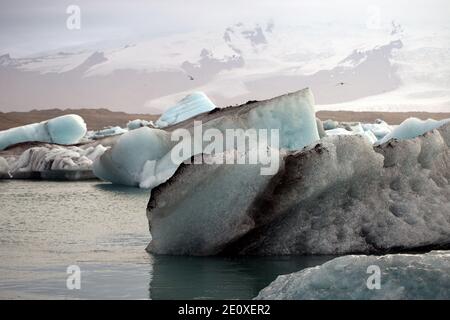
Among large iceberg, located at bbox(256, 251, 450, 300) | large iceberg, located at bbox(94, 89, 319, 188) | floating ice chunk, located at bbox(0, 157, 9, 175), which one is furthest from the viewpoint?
floating ice chunk, located at bbox(0, 157, 9, 175)

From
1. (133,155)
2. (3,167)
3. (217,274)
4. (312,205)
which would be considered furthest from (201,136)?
(3,167)

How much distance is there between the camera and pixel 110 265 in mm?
6480

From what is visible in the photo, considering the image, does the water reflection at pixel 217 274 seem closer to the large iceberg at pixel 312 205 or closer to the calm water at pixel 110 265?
the calm water at pixel 110 265

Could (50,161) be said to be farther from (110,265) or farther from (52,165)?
(110,265)

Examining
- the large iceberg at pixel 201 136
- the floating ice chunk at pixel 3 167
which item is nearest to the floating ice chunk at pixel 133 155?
the large iceberg at pixel 201 136

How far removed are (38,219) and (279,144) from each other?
3.96 m

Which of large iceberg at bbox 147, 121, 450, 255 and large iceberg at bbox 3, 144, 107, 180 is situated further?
large iceberg at bbox 3, 144, 107, 180

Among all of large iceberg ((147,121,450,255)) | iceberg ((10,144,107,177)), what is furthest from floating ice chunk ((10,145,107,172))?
large iceberg ((147,121,450,255))

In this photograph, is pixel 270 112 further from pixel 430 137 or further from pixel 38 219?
pixel 430 137

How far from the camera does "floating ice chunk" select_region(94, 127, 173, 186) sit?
1472 cm

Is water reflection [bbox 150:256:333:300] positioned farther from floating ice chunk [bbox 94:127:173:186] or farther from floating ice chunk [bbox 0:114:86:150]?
floating ice chunk [bbox 0:114:86:150]

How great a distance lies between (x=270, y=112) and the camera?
12.4 m

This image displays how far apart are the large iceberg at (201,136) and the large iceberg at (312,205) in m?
5.07

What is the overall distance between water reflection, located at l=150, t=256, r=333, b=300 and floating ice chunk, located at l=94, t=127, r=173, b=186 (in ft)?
26.1
